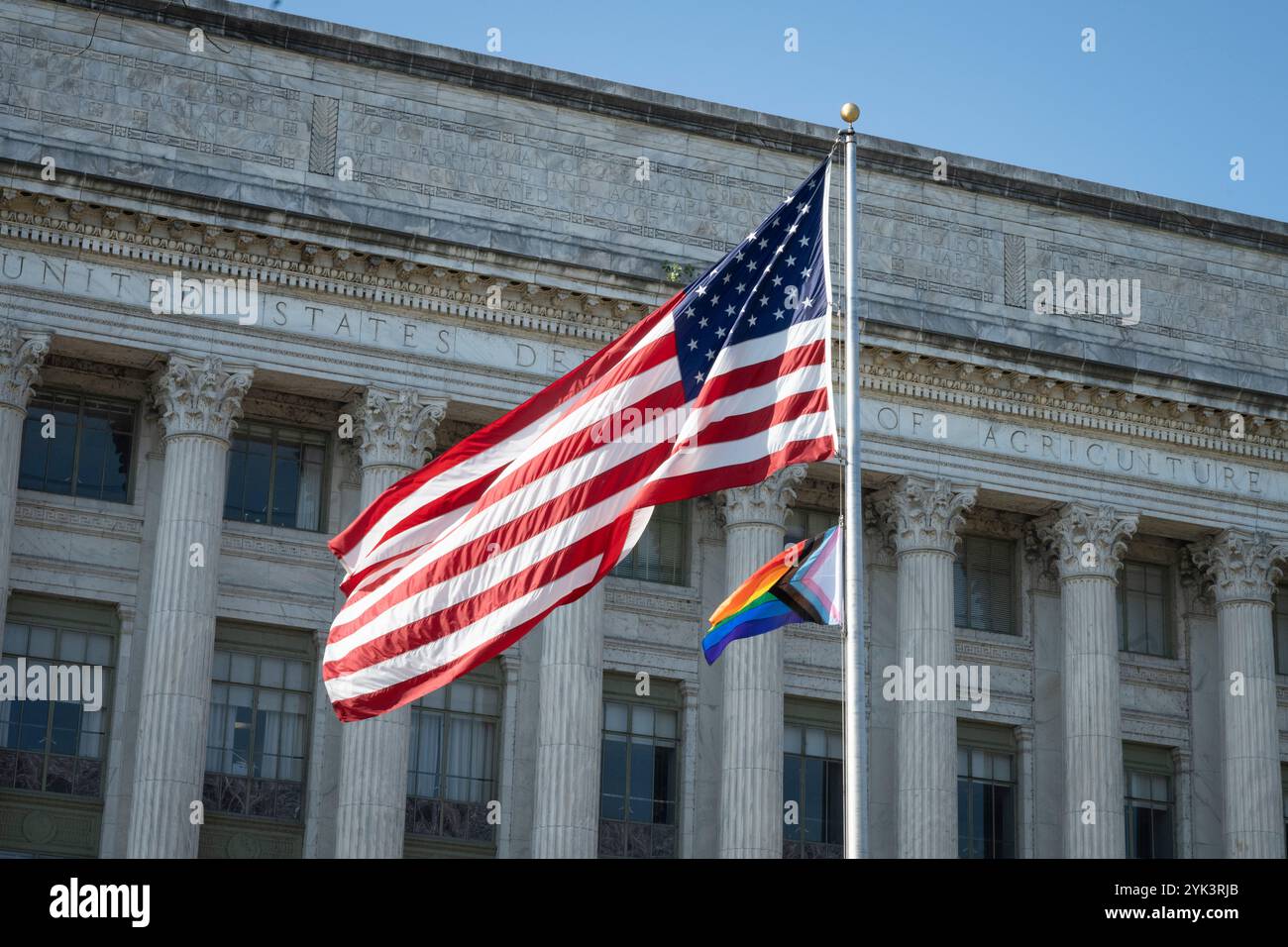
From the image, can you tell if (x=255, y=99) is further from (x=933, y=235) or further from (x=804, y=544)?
(x=804, y=544)

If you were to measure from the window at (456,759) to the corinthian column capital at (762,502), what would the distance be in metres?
4.97

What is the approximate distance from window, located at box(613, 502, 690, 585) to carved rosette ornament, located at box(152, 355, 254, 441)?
754cm

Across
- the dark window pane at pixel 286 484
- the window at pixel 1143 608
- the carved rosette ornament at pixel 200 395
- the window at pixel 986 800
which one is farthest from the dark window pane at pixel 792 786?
the carved rosette ornament at pixel 200 395

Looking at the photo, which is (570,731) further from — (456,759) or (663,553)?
(663,553)

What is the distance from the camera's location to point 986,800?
40.1 meters

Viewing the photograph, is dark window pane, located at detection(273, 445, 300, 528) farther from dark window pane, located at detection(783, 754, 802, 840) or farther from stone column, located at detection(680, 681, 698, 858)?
dark window pane, located at detection(783, 754, 802, 840)

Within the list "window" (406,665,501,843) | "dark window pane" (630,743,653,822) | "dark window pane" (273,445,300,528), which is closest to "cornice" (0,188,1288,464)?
"dark window pane" (273,445,300,528)

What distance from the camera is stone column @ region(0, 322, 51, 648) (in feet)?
110

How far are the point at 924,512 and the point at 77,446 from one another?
14.7m

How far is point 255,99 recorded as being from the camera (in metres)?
37.5

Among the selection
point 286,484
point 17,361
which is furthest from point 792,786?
point 17,361
